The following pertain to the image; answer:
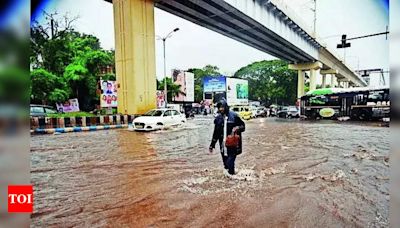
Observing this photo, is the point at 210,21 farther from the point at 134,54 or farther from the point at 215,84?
the point at 215,84

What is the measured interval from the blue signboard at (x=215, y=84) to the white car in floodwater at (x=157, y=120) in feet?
90.0

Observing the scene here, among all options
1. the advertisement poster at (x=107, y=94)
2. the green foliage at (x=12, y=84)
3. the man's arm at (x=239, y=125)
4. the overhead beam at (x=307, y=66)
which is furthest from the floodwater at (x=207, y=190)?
the overhead beam at (x=307, y=66)

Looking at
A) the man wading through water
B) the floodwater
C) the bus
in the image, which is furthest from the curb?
the bus

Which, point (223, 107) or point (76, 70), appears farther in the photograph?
point (76, 70)

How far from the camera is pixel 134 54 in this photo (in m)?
17.7

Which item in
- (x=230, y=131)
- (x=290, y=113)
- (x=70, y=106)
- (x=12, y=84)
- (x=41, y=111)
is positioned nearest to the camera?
(x=12, y=84)

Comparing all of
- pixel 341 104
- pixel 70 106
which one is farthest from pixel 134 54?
pixel 341 104

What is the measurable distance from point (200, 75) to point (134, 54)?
115 feet

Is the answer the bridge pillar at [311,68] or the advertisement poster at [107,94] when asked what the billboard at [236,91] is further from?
the advertisement poster at [107,94]

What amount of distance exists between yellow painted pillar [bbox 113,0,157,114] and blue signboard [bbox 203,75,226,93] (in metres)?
24.3

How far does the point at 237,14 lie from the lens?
18.7 metres

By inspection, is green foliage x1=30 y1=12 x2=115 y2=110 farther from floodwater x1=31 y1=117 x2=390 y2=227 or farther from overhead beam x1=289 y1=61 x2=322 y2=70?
overhead beam x1=289 y1=61 x2=322 y2=70

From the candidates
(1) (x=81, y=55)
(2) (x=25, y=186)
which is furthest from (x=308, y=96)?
(2) (x=25, y=186)

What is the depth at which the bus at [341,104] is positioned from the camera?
19.8 meters
